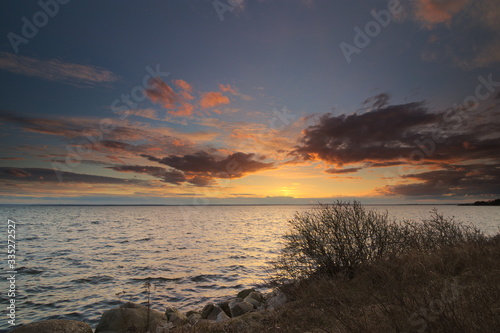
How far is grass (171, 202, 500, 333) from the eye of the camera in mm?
6320

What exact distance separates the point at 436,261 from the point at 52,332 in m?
14.1

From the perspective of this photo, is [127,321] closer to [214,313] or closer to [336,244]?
[214,313]

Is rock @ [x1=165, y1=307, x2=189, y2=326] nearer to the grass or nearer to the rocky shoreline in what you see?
the rocky shoreline

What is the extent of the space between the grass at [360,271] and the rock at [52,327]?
17.4 feet

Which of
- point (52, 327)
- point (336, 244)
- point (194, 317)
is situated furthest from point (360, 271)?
point (52, 327)

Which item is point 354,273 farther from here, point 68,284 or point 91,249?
point 91,249

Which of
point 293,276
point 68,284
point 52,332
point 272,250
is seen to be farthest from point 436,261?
point 272,250

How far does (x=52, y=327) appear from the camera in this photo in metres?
9.30

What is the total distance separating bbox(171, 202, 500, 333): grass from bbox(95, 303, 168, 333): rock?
169 inches

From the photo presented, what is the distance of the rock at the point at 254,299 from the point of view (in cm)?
1423

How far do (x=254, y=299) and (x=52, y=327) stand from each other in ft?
30.6

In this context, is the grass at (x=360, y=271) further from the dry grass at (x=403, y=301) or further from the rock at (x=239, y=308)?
the rock at (x=239, y=308)

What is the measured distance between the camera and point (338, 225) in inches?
508

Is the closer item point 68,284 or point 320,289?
point 320,289
